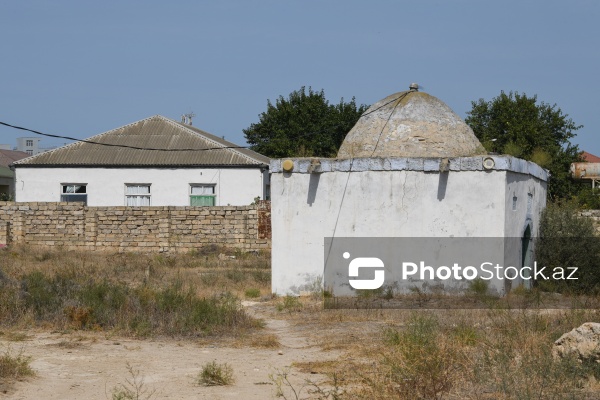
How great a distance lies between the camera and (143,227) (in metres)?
28.2

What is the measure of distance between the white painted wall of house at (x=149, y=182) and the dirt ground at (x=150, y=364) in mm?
20028

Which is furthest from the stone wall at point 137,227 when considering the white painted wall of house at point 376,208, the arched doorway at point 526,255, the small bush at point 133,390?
the small bush at point 133,390

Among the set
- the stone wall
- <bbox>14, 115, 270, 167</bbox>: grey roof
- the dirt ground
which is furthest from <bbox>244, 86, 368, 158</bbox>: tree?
the dirt ground

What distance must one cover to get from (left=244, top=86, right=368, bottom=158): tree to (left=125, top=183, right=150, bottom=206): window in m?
10.4

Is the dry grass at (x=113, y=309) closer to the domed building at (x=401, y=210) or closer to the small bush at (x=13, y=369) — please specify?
the small bush at (x=13, y=369)

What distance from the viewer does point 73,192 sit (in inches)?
1309

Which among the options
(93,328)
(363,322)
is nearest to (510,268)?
(363,322)

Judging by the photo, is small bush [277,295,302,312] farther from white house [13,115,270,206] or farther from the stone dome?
white house [13,115,270,206]

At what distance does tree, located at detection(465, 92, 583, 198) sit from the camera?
3422 cm

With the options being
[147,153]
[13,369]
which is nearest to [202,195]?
[147,153]

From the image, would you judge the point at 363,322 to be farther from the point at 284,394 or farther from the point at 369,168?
the point at 284,394

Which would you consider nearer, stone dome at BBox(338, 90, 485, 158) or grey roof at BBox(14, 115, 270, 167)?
stone dome at BBox(338, 90, 485, 158)

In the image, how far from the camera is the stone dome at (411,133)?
16.6 m

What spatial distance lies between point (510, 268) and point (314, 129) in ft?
90.0
